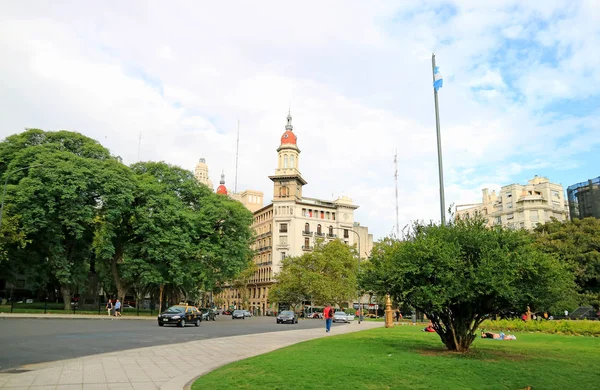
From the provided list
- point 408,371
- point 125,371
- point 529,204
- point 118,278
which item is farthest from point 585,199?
point 125,371

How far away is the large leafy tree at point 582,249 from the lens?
150 ft

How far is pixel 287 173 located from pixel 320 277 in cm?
3219

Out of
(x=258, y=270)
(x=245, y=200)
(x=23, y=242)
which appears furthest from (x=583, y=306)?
(x=245, y=200)

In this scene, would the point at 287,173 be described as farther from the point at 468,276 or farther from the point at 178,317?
the point at 468,276

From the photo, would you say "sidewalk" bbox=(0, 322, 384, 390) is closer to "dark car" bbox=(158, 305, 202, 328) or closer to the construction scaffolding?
"dark car" bbox=(158, 305, 202, 328)

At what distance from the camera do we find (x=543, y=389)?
30.1 feet

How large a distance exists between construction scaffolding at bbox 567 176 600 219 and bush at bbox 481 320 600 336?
4156 cm

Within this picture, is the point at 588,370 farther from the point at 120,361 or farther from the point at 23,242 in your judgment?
the point at 23,242

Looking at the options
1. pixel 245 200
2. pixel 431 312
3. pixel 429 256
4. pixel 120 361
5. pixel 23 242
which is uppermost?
pixel 245 200

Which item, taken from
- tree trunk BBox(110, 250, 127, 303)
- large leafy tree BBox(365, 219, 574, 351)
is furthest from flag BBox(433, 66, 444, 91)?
tree trunk BBox(110, 250, 127, 303)

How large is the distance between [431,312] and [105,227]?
35.2 meters

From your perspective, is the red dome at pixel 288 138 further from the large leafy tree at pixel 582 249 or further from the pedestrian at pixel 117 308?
the pedestrian at pixel 117 308

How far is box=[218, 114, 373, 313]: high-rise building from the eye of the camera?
316 feet

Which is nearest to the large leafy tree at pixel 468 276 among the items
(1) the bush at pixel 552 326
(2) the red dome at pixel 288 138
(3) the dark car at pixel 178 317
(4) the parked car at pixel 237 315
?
(1) the bush at pixel 552 326
